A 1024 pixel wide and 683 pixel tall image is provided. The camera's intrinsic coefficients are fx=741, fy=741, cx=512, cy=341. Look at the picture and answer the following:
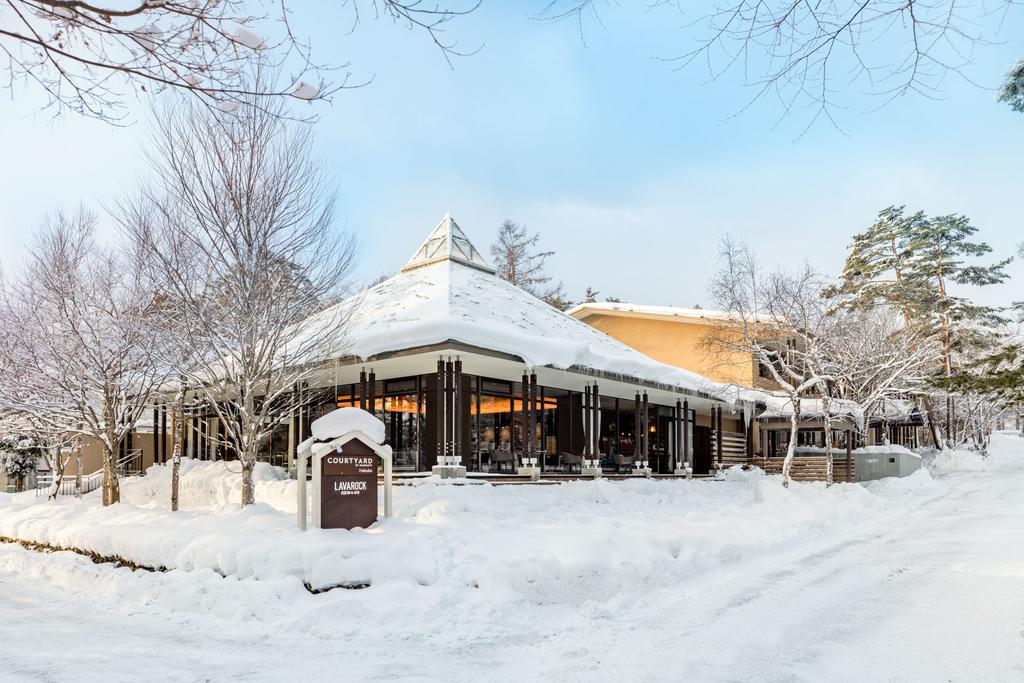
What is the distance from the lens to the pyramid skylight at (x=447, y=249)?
23.4 m

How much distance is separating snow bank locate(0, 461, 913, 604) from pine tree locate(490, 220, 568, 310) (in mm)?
32555

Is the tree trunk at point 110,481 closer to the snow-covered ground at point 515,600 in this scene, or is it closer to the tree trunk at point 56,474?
the snow-covered ground at point 515,600

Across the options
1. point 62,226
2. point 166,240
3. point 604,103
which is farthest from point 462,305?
point 604,103

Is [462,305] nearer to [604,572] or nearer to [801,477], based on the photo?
[604,572]

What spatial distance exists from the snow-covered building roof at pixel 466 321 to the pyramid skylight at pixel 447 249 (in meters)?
0.03

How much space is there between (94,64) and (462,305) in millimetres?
14052

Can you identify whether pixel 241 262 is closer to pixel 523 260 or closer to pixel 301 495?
pixel 301 495

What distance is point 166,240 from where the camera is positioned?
1530cm

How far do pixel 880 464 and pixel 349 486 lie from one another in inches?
969

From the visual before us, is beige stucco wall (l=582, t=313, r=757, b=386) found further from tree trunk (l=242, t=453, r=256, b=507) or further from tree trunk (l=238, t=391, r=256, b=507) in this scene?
tree trunk (l=242, t=453, r=256, b=507)

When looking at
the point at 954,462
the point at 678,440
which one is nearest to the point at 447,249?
the point at 678,440

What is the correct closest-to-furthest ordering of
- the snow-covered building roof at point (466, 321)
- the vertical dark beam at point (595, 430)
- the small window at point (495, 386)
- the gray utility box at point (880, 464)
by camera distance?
the snow-covered building roof at point (466, 321)
the vertical dark beam at point (595, 430)
the small window at point (495, 386)
the gray utility box at point (880, 464)

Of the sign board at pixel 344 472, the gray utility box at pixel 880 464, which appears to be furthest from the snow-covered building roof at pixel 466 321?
the gray utility box at pixel 880 464

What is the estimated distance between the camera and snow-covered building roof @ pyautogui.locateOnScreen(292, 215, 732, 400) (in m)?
15.8
